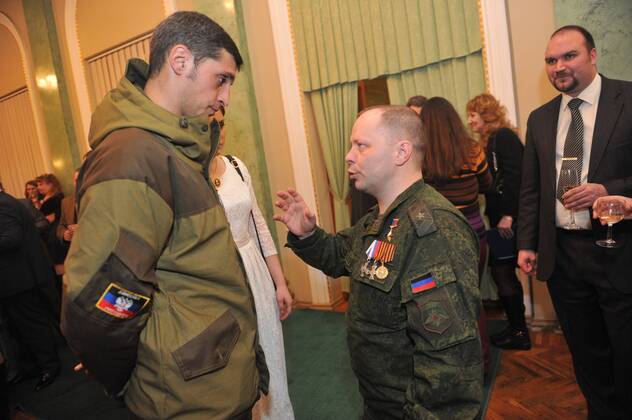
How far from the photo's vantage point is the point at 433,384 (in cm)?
123

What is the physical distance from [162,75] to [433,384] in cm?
115

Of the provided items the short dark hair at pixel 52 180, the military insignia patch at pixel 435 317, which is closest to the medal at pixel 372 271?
the military insignia patch at pixel 435 317

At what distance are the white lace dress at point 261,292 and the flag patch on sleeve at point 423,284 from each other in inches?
44.8

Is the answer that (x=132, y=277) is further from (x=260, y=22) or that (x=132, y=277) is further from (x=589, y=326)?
(x=260, y=22)

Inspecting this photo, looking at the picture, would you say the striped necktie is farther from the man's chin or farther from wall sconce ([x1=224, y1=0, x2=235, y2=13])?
wall sconce ([x1=224, y1=0, x2=235, y2=13])

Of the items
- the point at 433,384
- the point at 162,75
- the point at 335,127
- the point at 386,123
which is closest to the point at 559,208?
the point at 386,123

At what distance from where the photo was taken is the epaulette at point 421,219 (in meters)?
1.36

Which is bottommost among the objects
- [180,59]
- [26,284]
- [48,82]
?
[26,284]

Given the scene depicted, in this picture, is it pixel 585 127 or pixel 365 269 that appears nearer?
pixel 365 269

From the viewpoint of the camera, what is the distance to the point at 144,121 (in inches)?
49.6

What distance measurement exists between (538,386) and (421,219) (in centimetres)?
225

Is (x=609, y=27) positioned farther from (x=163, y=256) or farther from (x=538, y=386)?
(x=163, y=256)

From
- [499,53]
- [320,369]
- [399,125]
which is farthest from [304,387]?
[499,53]

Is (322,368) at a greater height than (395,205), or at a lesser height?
lesser
